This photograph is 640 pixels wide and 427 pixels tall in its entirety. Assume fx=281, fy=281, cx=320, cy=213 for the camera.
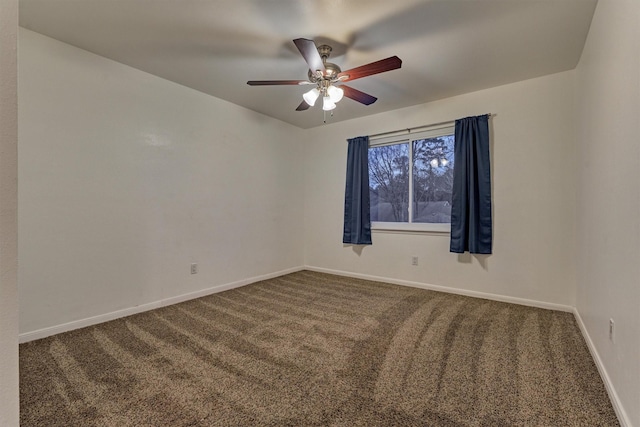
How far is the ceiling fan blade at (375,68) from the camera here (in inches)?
74.8

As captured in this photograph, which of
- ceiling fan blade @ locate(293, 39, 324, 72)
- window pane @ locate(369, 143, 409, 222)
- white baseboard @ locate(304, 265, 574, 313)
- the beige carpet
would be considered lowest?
the beige carpet

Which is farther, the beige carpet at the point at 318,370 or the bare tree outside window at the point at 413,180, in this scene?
the bare tree outside window at the point at 413,180

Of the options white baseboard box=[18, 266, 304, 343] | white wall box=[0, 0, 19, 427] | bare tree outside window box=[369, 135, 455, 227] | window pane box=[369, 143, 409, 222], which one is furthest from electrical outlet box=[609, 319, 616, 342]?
white baseboard box=[18, 266, 304, 343]

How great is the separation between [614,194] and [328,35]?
211cm

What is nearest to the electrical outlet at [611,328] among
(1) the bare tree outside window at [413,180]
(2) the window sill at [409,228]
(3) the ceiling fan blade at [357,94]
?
(2) the window sill at [409,228]

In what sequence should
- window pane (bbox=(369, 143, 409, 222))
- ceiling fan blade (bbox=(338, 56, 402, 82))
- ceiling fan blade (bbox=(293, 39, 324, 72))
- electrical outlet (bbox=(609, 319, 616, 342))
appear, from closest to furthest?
electrical outlet (bbox=(609, 319, 616, 342)), ceiling fan blade (bbox=(293, 39, 324, 72)), ceiling fan blade (bbox=(338, 56, 402, 82)), window pane (bbox=(369, 143, 409, 222))

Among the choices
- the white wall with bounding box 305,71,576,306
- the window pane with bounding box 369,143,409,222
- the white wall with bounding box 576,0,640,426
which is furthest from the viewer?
the window pane with bounding box 369,143,409,222

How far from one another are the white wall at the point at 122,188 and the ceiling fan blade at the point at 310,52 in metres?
1.74

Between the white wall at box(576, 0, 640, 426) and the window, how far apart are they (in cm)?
137

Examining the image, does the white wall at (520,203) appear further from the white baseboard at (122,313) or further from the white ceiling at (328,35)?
the white baseboard at (122,313)

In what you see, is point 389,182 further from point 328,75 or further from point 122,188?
point 122,188

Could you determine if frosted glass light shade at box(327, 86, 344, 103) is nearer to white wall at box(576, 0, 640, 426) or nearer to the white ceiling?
the white ceiling

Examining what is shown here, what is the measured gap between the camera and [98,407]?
1444 millimetres

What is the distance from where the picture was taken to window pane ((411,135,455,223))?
351 centimetres
